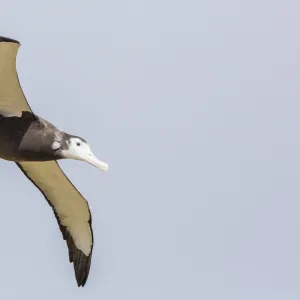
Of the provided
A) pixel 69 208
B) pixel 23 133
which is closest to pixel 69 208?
pixel 69 208

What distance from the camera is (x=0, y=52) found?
2569 centimetres

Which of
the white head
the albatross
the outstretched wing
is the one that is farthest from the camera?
the outstretched wing

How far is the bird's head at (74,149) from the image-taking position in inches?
1021

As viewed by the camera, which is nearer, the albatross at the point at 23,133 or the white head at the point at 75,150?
the albatross at the point at 23,133

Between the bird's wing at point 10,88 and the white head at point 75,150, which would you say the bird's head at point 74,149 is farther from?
the bird's wing at point 10,88

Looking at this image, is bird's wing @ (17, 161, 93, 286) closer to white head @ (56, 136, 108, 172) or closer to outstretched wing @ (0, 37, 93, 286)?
outstretched wing @ (0, 37, 93, 286)

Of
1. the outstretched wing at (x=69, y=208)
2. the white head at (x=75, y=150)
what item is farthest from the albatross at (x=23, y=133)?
the outstretched wing at (x=69, y=208)

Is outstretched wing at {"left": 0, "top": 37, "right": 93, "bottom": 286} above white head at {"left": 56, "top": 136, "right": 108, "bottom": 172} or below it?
below

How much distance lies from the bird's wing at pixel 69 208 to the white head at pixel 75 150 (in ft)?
9.68

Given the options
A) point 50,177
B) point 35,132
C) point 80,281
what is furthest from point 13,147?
point 80,281

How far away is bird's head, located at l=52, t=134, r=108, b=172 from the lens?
85.1ft

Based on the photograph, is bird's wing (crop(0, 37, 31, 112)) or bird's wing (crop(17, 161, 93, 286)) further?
bird's wing (crop(17, 161, 93, 286))

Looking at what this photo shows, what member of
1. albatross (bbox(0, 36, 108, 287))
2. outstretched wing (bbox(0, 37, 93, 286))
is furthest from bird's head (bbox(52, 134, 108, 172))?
outstretched wing (bbox(0, 37, 93, 286))

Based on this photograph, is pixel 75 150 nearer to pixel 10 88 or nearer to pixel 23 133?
pixel 23 133
